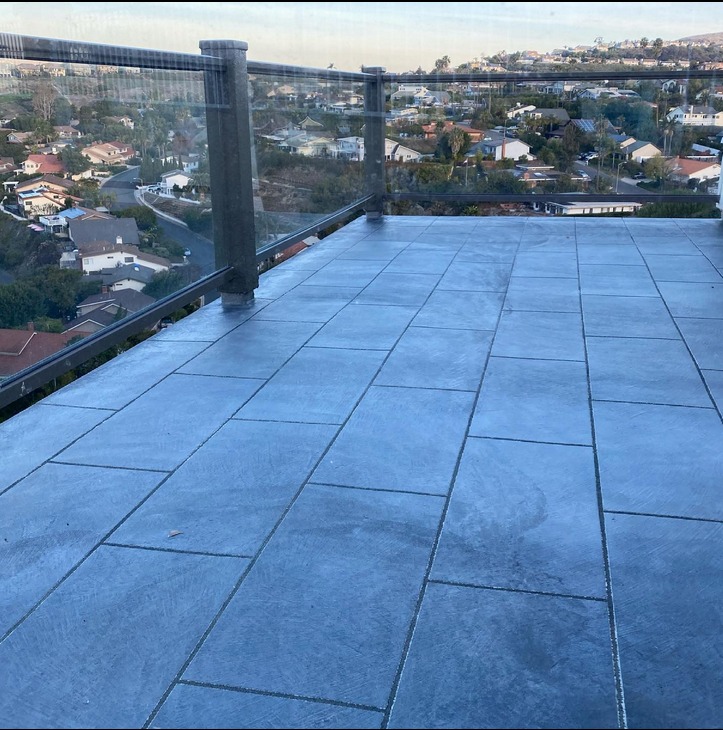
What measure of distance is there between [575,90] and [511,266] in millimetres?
3167

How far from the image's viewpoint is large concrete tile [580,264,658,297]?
18.3 feet

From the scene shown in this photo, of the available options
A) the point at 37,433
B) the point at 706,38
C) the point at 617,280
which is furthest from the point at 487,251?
the point at 37,433

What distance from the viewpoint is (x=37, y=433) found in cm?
335

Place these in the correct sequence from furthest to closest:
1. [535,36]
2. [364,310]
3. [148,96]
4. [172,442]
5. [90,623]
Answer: [535,36] → [364,310] → [148,96] → [172,442] → [90,623]

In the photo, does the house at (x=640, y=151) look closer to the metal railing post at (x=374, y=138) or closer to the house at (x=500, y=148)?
the house at (x=500, y=148)

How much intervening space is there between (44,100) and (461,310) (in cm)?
274

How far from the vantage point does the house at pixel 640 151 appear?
8523 millimetres

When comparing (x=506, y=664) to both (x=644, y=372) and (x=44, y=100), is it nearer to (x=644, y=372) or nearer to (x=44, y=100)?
(x=644, y=372)

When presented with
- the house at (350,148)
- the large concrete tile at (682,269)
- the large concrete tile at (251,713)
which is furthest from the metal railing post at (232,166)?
the large concrete tile at (251,713)

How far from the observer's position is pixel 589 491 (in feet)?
9.13

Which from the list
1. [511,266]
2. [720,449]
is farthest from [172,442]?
[511,266]

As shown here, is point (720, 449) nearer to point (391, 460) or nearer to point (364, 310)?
point (391, 460)

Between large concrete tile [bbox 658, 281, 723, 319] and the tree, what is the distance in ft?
12.0

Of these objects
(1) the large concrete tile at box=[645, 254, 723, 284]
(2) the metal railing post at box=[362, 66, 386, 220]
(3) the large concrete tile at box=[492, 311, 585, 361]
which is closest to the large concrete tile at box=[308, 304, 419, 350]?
(3) the large concrete tile at box=[492, 311, 585, 361]
